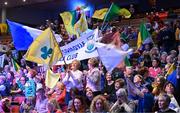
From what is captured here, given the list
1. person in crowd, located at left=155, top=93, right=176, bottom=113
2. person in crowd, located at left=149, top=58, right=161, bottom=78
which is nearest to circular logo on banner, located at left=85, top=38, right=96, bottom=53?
person in crowd, located at left=149, top=58, right=161, bottom=78

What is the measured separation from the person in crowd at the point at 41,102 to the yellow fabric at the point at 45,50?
2.37ft

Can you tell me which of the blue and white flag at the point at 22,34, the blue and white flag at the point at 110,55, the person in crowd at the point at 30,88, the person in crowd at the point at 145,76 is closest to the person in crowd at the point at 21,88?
the person in crowd at the point at 30,88

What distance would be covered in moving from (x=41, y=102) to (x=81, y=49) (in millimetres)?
2568

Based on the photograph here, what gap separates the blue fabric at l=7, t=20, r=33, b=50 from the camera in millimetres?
12359

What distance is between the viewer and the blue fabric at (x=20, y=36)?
40.5ft

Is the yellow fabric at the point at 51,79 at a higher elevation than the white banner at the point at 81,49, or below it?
below

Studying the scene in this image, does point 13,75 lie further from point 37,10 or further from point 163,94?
point 37,10

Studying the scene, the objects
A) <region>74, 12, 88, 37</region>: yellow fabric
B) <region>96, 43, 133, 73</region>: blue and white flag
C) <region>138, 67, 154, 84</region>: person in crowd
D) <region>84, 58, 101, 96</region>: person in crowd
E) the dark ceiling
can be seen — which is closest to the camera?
<region>138, 67, 154, 84</region>: person in crowd

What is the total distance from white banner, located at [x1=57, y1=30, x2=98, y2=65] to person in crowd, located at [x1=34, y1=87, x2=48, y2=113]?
6.05 feet

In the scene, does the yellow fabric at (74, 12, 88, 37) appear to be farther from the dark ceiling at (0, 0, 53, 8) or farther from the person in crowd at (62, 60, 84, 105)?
the dark ceiling at (0, 0, 53, 8)

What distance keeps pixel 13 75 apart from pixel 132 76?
5.82 metres

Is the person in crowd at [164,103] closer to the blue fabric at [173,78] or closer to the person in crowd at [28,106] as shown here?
the blue fabric at [173,78]

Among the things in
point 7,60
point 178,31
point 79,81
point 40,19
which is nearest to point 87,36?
point 79,81

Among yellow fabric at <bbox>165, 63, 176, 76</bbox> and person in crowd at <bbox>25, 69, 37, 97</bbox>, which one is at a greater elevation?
yellow fabric at <bbox>165, 63, 176, 76</bbox>
